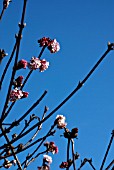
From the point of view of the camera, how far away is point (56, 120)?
21.3ft

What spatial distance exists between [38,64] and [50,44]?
47 centimetres

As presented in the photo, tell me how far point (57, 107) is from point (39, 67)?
71.3 inches

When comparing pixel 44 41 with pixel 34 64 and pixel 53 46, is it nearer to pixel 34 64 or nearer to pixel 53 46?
pixel 53 46

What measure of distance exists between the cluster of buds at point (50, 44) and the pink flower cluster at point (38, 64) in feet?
1.10

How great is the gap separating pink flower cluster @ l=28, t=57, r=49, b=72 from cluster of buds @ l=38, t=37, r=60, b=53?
1.10ft

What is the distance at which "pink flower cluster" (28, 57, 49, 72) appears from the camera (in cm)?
584

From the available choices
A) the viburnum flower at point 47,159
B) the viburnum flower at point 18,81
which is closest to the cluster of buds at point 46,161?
the viburnum flower at point 47,159

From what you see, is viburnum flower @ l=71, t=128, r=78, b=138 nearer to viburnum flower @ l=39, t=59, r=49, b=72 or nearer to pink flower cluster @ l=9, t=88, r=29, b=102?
pink flower cluster @ l=9, t=88, r=29, b=102

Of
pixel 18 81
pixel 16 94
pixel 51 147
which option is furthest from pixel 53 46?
pixel 51 147

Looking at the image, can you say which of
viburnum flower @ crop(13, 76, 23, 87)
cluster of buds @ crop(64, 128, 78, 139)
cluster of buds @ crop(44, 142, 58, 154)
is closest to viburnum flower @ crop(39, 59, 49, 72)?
viburnum flower @ crop(13, 76, 23, 87)

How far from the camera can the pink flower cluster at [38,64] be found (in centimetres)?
584

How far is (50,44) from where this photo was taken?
19.3 feet

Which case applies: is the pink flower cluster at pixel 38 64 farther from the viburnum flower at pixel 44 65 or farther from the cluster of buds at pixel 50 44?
the cluster of buds at pixel 50 44

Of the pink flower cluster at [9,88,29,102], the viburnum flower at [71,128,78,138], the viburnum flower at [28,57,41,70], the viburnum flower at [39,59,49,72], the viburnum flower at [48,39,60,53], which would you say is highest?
the viburnum flower at [39,59,49,72]
